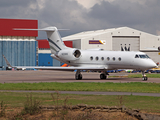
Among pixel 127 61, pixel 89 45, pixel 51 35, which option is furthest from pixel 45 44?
pixel 127 61

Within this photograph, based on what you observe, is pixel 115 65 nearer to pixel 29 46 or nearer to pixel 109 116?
pixel 109 116

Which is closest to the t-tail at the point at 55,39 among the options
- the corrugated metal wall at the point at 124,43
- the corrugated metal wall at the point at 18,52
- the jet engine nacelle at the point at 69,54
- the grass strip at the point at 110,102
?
the jet engine nacelle at the point at 69,54

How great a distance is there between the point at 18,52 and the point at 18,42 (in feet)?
9.95

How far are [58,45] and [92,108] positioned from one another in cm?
2887

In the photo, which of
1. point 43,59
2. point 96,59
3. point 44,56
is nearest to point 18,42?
point 44,56

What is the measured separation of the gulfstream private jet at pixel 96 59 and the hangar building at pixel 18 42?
2142 inches

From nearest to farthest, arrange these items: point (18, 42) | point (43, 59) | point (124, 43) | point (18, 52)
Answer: point (18, 42), point (18, 52), point (124, 43), point (43, 59)

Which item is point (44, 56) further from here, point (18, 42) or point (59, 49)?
point (59, 49)

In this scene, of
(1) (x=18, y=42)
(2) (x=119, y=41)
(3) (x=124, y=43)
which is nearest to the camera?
(1) (x=18, y=42)

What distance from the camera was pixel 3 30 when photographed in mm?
92625

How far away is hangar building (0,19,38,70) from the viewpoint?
9281cm

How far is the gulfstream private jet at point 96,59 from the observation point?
35.4m

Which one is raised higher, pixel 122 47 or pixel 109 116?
pixel 122 47

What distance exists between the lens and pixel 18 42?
95312mm
